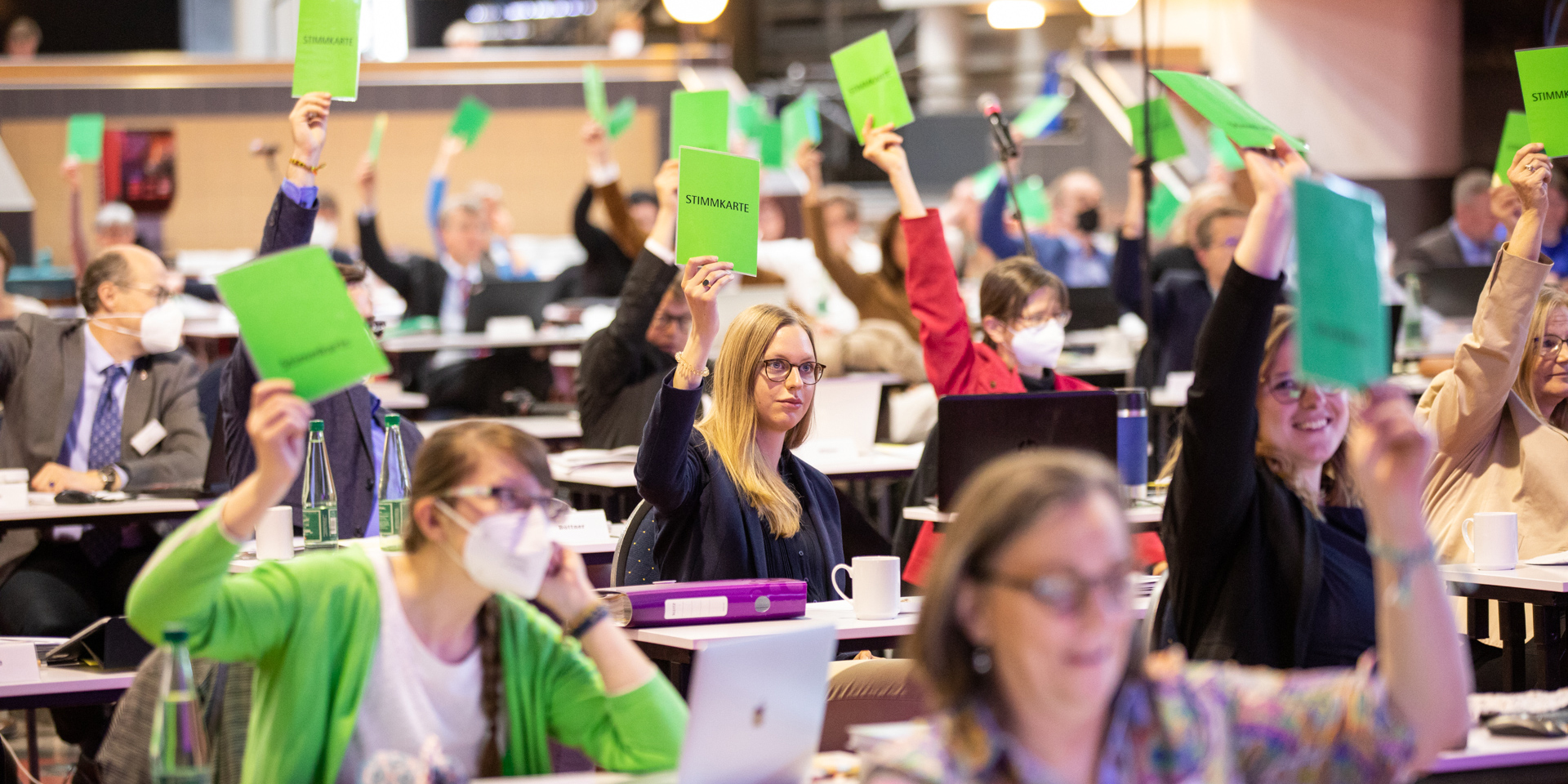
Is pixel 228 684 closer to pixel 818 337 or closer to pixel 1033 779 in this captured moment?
pixel 1033 779

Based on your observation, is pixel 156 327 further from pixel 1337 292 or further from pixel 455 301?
pixel 455 301

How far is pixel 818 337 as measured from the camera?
6.91 meters

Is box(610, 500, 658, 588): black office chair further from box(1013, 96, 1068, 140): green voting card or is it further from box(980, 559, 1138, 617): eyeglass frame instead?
box(1013, 96, 1068, 140): green voting card

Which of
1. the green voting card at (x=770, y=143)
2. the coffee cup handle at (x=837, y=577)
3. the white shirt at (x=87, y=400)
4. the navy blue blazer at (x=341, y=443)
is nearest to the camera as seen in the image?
the coffee cup handle at (x=837, y=577)

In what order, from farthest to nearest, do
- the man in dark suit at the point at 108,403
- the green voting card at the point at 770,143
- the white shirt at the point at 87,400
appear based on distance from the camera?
the green voting card at the point at 770,143, the white shirt at the point at 87,400, the man in dark suit at the point at 108,403

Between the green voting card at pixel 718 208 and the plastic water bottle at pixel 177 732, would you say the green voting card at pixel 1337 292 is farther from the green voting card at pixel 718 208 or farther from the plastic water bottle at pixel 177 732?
the green voting card at pixel 718 208

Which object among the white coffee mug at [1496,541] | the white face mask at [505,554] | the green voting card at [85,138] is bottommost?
the white coffee mug at [1496,541]

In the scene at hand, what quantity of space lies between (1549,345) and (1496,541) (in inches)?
22.2

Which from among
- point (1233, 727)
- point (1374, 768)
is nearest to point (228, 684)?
point (1233, 727)

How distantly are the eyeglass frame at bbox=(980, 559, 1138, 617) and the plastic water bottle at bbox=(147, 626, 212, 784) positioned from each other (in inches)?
39.5

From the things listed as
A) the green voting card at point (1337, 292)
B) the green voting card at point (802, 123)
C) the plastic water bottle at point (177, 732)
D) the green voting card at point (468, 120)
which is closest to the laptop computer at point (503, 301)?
the green voting card at point (468, 120)

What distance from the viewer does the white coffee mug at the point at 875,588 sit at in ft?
9.83

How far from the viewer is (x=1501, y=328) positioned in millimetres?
3357

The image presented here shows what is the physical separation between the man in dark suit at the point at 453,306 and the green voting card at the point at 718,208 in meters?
3.98
